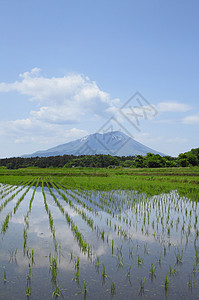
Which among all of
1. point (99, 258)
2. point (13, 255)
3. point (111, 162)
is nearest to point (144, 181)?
A: point (99, 258)

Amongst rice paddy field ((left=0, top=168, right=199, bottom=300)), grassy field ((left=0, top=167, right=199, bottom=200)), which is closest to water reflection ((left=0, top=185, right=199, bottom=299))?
rice paddy field ((left=0, top=168, right=199, bottom=300))

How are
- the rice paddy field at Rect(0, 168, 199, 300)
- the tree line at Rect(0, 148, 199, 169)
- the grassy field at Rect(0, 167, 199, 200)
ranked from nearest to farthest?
1. the rice paddy field at Rect(0, 168, 199, 300)
2. the grassy field at Rect(0, 167, 199, 200)
3. the tree line at Rect(0, 148, 199, 169)

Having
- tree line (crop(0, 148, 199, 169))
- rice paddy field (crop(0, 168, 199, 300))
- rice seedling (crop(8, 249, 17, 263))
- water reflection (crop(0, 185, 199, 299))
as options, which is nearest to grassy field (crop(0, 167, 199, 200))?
rice paddy field (crop(0, 168, 199, 300))

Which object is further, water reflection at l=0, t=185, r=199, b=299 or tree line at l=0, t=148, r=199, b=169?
tree line at l=0, t=148, r=199, b=169

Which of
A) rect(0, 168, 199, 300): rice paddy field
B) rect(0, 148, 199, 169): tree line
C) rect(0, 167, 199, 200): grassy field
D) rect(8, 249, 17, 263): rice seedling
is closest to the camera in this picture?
rect(0, 168, 199, 300): rice paddy field

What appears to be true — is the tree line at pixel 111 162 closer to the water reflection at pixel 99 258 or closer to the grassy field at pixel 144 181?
the grassy field at pixel 144 181

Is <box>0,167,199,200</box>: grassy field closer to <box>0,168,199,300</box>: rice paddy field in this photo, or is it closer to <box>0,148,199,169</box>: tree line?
<box>0,168,199,300</box>: rice paddy field

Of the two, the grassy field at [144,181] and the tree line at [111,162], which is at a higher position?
the tree line at [111,162]

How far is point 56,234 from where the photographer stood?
454 cm

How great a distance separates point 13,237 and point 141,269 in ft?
8.36

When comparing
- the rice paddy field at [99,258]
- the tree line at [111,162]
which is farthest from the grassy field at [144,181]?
the tree line at [111,162]

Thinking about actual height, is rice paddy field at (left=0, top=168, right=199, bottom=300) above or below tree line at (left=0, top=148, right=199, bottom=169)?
below

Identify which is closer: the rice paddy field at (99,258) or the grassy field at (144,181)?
the rice paddy field at (99,258)

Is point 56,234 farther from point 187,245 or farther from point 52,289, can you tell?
point 187,245
